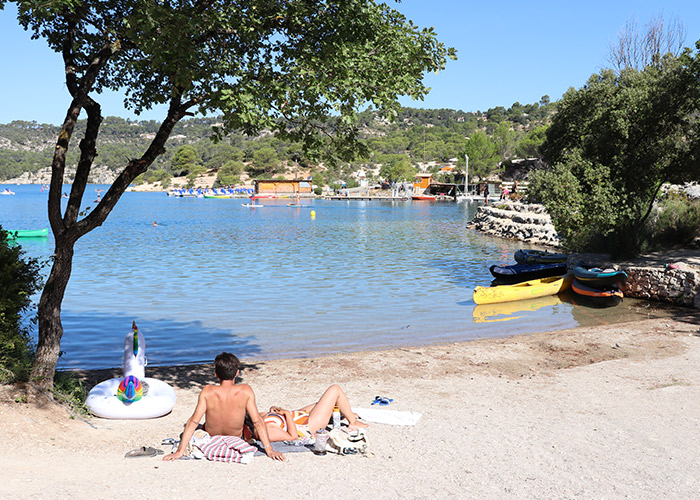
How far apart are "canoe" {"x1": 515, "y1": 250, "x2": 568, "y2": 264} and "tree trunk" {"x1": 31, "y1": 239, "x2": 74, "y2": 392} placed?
69.2 feet

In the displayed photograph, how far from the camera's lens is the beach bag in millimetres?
6297

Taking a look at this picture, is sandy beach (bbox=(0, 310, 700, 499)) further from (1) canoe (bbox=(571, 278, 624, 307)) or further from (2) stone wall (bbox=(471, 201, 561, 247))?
(2) stone wall (bbox=(471, 201, 561, 247))

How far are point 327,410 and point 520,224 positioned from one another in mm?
41015

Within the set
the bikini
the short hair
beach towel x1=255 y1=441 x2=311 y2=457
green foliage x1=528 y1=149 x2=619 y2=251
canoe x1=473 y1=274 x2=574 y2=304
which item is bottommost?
canoe x1=473 y1=274 x2=574 y2=304

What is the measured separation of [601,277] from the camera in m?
19.2

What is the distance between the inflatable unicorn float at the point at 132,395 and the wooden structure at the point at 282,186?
4503 inches

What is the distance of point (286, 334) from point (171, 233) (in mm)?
37090

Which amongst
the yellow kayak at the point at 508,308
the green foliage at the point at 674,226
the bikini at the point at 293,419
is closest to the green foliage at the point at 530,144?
the green foliage at the point at 674,226

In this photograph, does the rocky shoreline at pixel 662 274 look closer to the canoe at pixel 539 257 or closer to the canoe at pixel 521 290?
the canoe at pixel 539 257

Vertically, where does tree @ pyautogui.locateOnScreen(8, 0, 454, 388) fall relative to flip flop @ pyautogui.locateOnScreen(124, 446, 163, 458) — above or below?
above

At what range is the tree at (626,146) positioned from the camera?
65.4 ft

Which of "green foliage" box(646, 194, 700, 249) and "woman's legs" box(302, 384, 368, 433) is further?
"green foliage" box(646, 194, 700, 249)

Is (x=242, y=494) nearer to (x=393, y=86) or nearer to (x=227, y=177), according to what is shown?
(x=393, y=86)

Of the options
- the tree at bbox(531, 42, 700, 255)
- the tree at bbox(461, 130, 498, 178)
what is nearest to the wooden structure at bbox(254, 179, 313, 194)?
the tree at bbox(461, 130, 498, 178)
